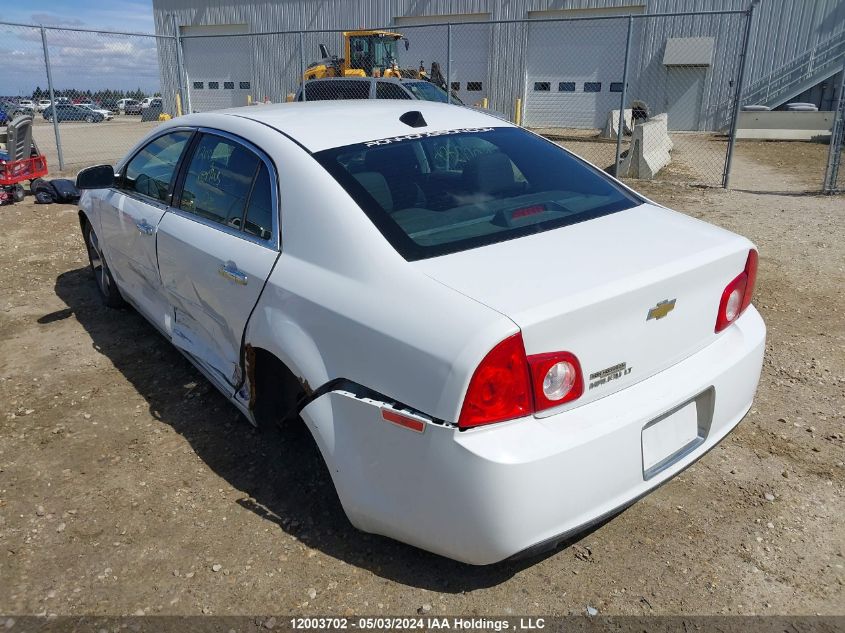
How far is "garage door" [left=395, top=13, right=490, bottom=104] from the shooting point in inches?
993

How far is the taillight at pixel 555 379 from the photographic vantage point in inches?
78.8

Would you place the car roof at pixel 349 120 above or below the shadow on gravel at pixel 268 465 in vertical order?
above

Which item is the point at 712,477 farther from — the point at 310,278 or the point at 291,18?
the point at 291,18

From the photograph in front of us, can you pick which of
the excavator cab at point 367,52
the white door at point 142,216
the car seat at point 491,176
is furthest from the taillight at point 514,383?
the excavator cab at point 367,52

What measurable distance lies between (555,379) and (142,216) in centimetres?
282

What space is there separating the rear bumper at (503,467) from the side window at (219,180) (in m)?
1.14

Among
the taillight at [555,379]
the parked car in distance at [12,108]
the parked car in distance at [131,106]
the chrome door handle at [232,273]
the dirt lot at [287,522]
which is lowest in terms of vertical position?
the dirt lot at [287,522]

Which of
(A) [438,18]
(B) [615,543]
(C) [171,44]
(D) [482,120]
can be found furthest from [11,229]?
(C) [171,44]

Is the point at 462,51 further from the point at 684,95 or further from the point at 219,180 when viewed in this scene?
the point at 219,180

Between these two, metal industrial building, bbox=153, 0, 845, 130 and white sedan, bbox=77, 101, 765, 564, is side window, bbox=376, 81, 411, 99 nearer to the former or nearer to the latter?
metal industrial building, bbox=153, 0, 845, 130

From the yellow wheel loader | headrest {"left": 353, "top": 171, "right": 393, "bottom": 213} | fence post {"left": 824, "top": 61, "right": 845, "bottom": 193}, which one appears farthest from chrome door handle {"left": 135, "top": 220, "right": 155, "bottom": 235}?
the yellow wheel loader

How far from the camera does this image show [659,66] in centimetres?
2338

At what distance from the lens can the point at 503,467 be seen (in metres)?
1.95

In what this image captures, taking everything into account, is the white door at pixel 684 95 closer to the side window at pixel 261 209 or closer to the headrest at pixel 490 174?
the headrest at pixel 490 174
